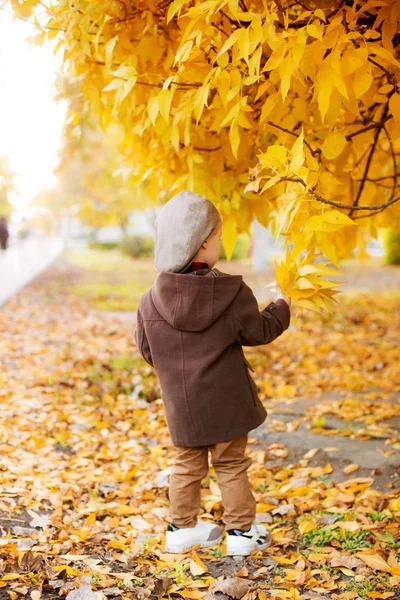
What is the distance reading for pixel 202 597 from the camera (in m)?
2.32

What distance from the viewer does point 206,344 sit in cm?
253

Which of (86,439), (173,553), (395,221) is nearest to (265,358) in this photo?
(86,439)

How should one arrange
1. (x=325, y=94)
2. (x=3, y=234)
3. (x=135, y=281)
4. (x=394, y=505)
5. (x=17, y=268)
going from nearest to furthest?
(x=325, y=94)
(x=394, y=505)
(x=135, y=281)
(x=17, y=268)
(x=3, y=234)

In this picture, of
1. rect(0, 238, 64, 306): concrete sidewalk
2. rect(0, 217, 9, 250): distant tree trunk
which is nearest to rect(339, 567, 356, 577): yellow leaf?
rect(0, 238, 64, 306): concrete sidewalk

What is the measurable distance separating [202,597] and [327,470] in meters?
1.44

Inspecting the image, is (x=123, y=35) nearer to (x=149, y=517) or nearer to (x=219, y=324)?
(x=219, y=324)

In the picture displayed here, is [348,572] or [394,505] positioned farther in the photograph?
[394,505]

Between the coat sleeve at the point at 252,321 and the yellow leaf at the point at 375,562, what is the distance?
0.98 meters

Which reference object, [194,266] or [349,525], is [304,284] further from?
[349,525]

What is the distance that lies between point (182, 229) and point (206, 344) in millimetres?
466

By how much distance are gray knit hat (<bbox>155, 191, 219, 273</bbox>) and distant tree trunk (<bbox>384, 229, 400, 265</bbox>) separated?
14992 mm

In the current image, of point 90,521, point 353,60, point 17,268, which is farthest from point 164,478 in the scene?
point 17,268

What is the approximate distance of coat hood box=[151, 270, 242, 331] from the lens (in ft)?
8.04

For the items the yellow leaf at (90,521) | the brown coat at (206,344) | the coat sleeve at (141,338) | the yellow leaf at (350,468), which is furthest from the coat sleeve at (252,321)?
the yellow leaf at (350,468)
